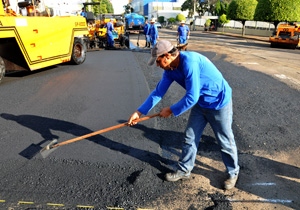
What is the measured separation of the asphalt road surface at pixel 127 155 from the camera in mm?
2436

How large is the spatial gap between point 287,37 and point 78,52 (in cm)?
1466

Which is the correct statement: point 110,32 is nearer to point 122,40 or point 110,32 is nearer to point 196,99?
point 122,40

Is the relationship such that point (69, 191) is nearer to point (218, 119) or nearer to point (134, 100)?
point (218, 119)

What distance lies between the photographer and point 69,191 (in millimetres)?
2535

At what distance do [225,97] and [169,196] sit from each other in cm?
120

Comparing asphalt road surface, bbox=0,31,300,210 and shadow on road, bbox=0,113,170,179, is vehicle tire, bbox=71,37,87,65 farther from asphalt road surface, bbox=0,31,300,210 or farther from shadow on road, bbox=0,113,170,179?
shadow on road, bbox=0,113,170,179

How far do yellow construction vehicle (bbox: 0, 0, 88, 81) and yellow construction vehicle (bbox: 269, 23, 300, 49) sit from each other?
1467 cm

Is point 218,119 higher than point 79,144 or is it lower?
higher

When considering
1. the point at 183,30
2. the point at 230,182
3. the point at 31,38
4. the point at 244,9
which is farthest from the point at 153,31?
the point at 244,9

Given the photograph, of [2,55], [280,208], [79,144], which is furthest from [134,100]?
[2,55]

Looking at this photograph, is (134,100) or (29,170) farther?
(134,100)

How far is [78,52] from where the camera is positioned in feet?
31.8

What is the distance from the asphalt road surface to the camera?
2.44 meters

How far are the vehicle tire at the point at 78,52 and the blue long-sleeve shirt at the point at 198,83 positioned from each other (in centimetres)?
759
